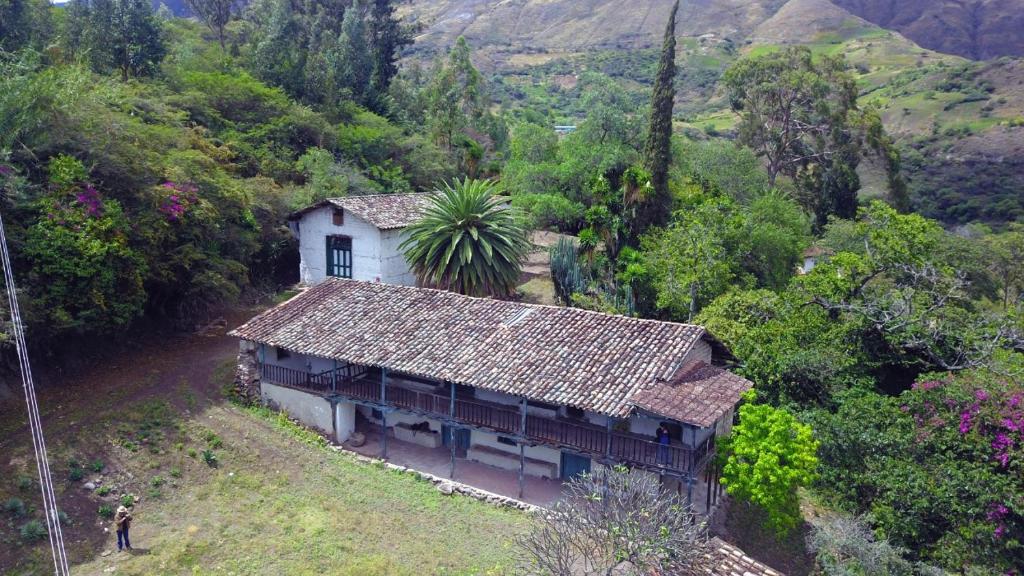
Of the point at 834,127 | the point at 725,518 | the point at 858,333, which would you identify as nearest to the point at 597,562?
the point at 725,518

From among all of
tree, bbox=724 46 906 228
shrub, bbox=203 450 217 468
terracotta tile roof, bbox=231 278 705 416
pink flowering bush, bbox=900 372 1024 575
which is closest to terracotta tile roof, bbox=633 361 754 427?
terracotta tile roof, bbox=231 278 705 416

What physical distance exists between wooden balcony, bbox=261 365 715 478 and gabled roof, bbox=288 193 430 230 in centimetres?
997

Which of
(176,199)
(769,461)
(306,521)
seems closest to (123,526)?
(306,521)

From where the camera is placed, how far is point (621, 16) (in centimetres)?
14425

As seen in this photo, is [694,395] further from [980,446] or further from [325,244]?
[325,244]

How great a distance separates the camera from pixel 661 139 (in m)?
33.6

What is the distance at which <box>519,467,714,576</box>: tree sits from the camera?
14.3 m

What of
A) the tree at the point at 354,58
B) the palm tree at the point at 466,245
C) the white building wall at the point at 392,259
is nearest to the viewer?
the palm tree at the point at 466,245

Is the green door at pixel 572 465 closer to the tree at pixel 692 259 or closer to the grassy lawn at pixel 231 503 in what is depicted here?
the grassy lawn at pixel 231 503

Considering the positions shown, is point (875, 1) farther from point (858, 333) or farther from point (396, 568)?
point (396, 568)

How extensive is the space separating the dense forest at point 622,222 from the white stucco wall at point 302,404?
508 cm

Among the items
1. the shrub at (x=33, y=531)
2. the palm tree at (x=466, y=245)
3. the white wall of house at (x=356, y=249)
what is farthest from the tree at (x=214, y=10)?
the shrub at (x=33, y=531)

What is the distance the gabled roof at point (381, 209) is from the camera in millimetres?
30861

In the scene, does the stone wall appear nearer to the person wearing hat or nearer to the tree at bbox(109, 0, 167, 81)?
the person wearing hat
